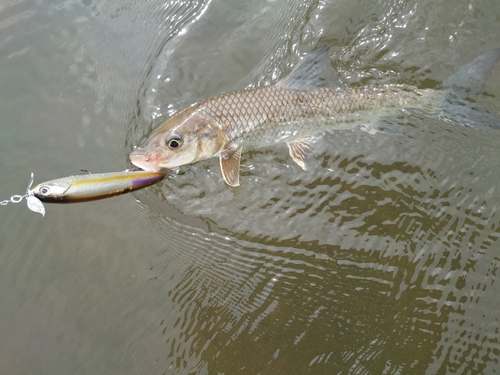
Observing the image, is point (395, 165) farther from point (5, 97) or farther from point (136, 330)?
point (5, 97)

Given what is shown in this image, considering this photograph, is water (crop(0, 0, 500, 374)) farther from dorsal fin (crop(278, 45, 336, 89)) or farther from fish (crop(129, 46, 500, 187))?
dorsal fin (crop(278, 45, 336, 89))

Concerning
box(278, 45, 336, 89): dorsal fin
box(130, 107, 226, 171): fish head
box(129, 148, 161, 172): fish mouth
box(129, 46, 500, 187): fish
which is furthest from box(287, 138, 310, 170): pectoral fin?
box(129, 148, 161, 172): fish mouth

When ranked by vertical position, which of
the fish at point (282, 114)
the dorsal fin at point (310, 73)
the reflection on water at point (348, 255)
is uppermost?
the dorsal fin at point (310, 73)

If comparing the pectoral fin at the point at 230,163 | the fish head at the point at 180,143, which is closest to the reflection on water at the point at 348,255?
the pectoral fin at the point at 230,163

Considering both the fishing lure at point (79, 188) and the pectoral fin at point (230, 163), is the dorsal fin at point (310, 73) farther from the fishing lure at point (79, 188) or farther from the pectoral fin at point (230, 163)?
the fishing lure at point (79, 188)

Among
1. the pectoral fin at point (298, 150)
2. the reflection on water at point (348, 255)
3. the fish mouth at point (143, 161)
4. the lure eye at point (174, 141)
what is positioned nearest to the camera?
the fish mouth at point (143, 161)

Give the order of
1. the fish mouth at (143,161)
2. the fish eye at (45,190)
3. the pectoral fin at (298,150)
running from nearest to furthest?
1. the fish eye at (45,190)
2. the fish mouth at (143,161)
3. the pectoral fin at (298,150)

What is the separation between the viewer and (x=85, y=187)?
2.53 metres

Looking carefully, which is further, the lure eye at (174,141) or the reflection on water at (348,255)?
the reflection on water at (348,255)

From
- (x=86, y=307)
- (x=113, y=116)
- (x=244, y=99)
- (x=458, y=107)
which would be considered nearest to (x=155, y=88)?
(x=113, y=116)

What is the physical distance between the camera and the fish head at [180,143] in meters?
3.35

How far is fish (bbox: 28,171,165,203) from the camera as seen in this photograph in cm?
241

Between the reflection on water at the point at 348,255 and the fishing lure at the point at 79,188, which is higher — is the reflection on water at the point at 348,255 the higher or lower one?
the lower one

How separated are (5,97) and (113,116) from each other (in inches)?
40.1
